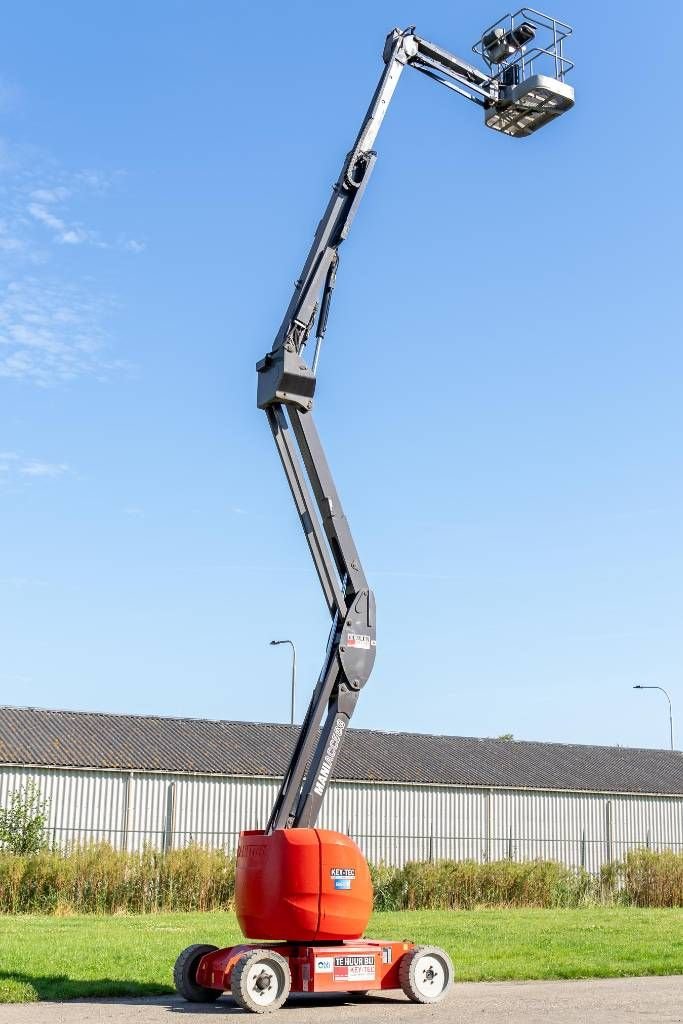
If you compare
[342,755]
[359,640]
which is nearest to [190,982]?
[359,640]

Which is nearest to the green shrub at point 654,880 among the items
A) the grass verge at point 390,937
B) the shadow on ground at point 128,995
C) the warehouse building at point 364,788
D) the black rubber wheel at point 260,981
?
the grass verge at point 390,937

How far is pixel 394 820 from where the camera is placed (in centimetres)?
4891

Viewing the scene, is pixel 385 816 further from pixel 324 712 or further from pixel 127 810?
pixel 324 712

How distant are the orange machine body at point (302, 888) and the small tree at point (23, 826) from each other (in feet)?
86.3

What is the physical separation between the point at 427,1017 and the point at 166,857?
63.7 ft

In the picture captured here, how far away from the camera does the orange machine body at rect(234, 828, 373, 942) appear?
12.7 meters

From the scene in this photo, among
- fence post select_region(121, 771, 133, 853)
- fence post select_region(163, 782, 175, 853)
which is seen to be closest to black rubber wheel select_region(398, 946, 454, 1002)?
fence post select_region(121, 771, 133, 853)

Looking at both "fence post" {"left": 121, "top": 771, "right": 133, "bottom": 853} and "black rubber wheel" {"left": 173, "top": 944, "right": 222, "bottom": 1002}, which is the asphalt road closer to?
"black rubber wheel" {"left": 173, "top": 944, "right": 222, "bottom": 1002}

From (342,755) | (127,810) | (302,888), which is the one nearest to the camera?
(302,888)

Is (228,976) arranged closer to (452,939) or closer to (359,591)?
(359,591)

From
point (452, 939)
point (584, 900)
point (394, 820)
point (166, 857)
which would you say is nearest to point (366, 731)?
point (394, 820)

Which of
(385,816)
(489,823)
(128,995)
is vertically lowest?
(128,995)

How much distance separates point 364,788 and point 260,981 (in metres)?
36.9

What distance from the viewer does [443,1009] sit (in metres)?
12.7
